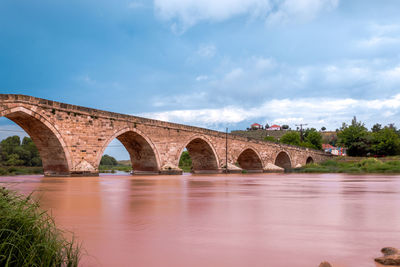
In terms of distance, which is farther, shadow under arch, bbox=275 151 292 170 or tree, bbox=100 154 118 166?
tree, bbox=100 154 118 166

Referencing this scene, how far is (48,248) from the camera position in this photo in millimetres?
2369

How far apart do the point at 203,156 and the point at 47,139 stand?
663 inches

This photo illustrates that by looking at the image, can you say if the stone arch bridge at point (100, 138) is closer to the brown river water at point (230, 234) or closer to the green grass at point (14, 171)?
the green grass at point (14, 171)

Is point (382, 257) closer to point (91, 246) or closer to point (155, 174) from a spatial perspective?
point (91, 246)

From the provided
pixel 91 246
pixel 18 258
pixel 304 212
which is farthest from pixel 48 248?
pixel 304 212

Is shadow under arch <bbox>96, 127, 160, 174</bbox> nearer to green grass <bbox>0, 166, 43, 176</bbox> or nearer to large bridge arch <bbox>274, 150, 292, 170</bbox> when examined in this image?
green grass <bbox>0, 166, 43, 176</bbox>

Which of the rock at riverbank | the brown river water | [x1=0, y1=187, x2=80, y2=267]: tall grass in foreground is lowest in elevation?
the brown river water

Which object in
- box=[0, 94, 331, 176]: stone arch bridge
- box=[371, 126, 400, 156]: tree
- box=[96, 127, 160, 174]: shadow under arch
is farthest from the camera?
A: box=[371, 126, 400, 156]: tree

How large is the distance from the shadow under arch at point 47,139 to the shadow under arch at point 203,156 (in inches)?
536

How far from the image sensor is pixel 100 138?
19719 mm

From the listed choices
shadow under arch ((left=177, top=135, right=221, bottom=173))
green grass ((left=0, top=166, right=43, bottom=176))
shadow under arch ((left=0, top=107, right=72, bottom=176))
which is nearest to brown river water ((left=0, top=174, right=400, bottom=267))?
shadow under arch ((left=0, top=107, right=72, bottom=176))

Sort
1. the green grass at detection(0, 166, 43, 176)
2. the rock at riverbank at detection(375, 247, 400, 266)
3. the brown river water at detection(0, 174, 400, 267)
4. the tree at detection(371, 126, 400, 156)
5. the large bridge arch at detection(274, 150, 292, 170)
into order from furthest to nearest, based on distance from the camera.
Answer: the tree at detection(371, 126, 400, 156), the large bridge arch at detection(274, 150, 292, 170), the green grass at detection(0, 166, 43, 176), the brown river water at detection(0, 174, 400, 267), the rock at riverbank at detection(375, 247, 400, 266)

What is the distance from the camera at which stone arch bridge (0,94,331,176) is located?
16781mm

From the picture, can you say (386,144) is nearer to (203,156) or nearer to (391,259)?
(203,156)
